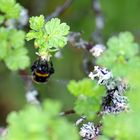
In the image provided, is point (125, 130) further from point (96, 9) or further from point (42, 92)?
point (42, 92)

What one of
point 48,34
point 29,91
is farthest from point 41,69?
point 29,91

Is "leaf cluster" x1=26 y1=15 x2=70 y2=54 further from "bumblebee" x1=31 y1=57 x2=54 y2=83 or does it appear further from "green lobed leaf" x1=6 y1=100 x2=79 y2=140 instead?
"green lobed leaf" x1=6 y1=100 x2=79 y2=140

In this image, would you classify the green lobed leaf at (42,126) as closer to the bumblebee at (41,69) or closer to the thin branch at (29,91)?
the bumblebee at (41,69)

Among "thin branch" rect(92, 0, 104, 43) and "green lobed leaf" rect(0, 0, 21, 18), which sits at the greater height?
"thin branch" rect(92, 0, 104, 43)

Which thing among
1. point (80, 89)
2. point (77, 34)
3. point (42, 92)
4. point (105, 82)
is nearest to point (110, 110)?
point (105, 82)

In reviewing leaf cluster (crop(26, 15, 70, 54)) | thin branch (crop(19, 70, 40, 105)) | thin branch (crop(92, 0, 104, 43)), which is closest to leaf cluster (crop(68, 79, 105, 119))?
leaf cluster (crop(26, 15, 70, 54))

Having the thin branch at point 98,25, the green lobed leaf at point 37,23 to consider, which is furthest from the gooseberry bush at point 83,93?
the thin branch at point 98,25

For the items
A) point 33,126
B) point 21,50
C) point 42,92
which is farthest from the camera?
point 42,92
